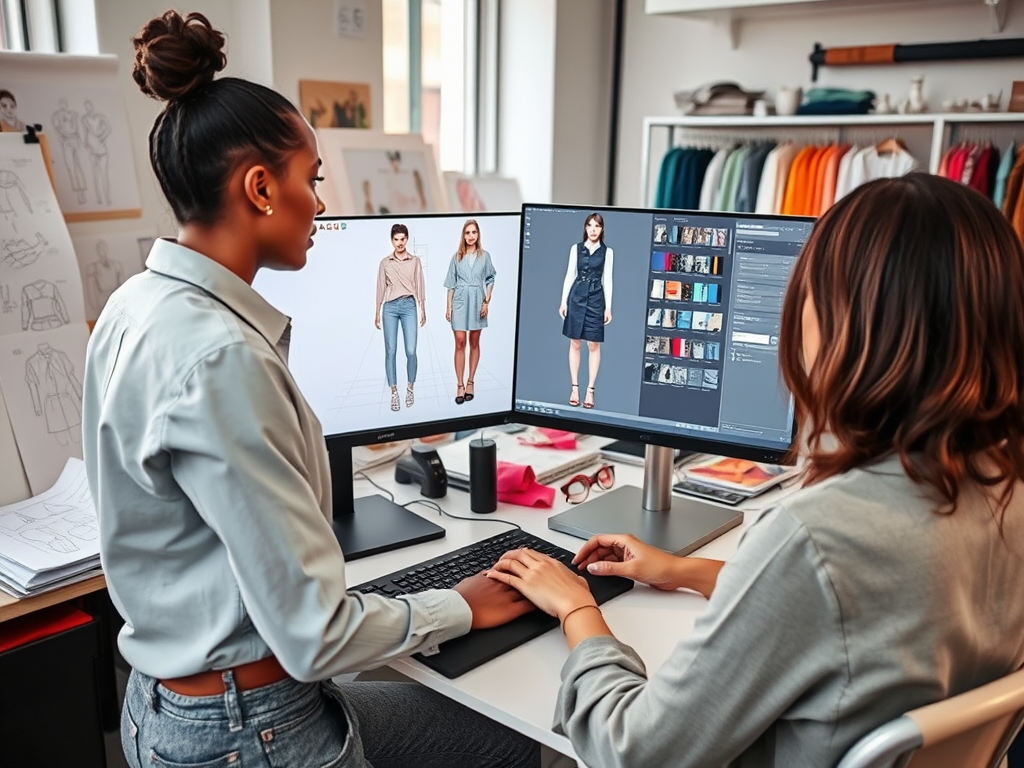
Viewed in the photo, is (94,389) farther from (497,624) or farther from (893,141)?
(893,141)

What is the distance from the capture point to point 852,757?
2.55 feet

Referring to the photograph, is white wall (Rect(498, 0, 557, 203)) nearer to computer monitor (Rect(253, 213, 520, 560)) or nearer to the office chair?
computer monitor (Rect(253, 213, 520, 560))

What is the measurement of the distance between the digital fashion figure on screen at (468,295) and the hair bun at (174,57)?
22.5 inches

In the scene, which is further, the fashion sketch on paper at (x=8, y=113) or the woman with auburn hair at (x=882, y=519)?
the fashion sketch on paper at (x=8, y=113)

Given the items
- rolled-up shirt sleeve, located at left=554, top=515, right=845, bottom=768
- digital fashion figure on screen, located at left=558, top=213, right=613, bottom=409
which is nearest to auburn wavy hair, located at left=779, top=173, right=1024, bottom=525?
rolled-up shirt sleeve, located at left=554, top=515, right=845, bottom=768

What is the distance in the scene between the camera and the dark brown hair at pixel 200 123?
39.3 inches

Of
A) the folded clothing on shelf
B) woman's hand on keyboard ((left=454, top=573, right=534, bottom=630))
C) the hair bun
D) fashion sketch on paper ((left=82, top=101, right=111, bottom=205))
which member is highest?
the folded clothing on shelf

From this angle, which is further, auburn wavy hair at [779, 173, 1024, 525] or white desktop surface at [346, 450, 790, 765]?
white desktop surface at [346, 450, 790, 765]

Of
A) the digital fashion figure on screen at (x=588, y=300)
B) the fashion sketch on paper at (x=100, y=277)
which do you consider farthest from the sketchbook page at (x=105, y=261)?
the digital fashion figure on screen at (x=588, y=300)

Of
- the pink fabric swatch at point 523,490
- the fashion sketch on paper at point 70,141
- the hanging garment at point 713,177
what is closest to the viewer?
the pink fabric swatch at point 523,490

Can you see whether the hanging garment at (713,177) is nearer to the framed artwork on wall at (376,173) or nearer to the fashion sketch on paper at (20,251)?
the framed artwork on wall at (376,173)

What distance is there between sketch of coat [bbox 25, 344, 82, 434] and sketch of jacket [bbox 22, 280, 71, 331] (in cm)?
5

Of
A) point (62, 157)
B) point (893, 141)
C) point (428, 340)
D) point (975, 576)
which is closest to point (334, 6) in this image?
point (62, 157)

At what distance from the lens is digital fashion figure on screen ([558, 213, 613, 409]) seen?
5.07ft
